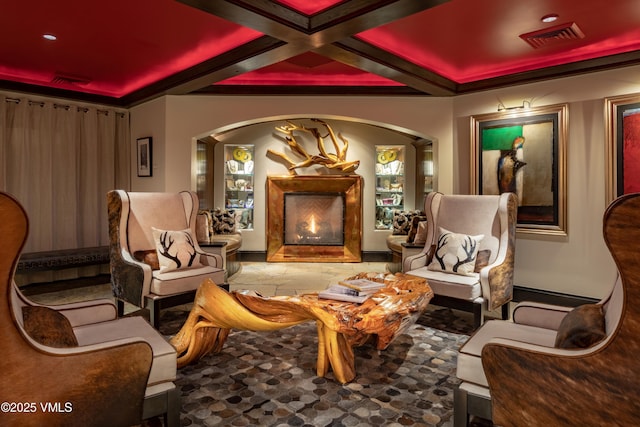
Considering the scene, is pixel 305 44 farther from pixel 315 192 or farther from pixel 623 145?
pixel 315 192

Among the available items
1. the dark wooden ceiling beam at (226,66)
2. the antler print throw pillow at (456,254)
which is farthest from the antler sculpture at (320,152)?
the antler print throw pillow at (456,254)

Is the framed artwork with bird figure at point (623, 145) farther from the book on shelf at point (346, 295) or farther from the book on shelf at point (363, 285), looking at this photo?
the book on shelf at point (346, 295)

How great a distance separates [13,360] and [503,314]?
11.0 ft

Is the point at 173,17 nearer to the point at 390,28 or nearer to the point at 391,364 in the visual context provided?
the point at 390,28

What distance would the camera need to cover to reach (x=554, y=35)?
351 cm

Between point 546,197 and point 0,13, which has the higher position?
point 0,13

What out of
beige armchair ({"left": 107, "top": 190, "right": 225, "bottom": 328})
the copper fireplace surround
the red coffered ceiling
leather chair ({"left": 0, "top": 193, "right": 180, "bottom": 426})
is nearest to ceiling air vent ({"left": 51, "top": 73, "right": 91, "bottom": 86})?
the red coffered ceiling

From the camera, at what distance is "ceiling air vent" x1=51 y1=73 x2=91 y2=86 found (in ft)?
15.8

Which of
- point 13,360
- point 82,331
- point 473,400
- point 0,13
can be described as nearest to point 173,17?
point 0,13

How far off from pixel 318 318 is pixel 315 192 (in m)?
4.52

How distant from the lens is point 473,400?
1656mm

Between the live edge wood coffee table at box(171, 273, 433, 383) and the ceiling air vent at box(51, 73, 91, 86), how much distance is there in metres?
3.89

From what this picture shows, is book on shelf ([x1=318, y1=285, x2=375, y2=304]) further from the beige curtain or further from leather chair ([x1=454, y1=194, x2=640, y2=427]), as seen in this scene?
the beige curtain

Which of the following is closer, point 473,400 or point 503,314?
point 473,400
